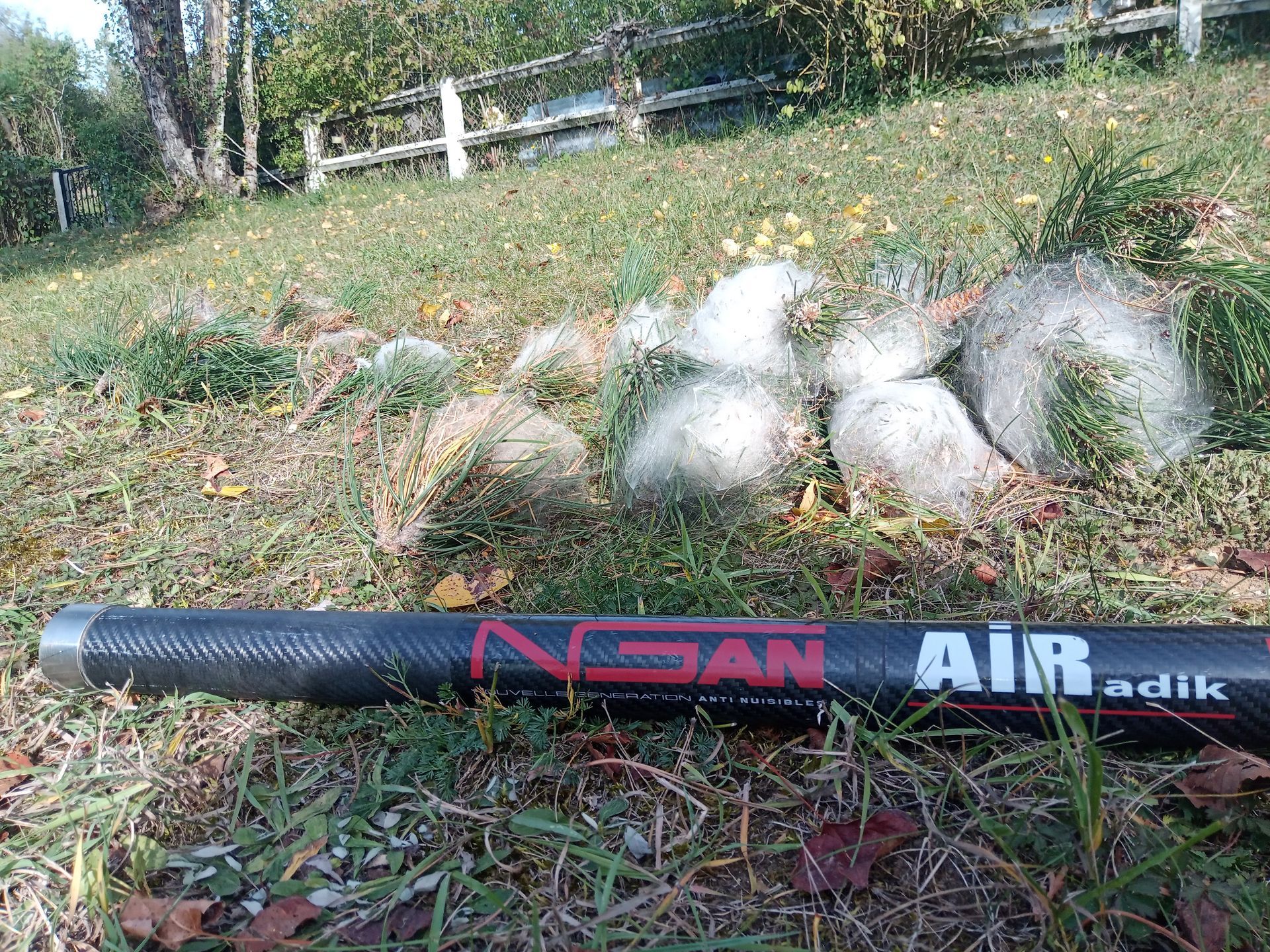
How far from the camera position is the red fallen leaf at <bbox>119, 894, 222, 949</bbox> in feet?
4.09

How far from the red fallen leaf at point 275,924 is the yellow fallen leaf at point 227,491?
4.92 ft

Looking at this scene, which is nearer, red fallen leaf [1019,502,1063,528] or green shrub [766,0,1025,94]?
red fallen leaf [1019,502,1063,528]

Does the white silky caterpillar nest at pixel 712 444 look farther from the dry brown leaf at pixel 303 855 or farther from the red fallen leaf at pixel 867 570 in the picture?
the dry brown leaf at pixel 303 855

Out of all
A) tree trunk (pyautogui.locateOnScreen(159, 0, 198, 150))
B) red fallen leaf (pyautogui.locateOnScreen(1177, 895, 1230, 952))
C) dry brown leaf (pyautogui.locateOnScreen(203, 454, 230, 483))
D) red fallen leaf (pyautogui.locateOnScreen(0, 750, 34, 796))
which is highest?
tree trunk (pyautogui.locateOnScreen(159, 0, 198, 150))

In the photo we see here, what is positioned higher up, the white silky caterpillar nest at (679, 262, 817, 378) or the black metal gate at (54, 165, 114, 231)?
the black metal gate at (54, 165, 114, 231)

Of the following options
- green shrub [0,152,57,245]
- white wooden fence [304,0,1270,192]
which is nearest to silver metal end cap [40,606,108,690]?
white wooden fence [304,0,1270,192]

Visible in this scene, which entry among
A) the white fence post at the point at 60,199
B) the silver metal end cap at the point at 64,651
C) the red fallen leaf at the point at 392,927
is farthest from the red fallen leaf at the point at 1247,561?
the white fence post at the point at 60,199

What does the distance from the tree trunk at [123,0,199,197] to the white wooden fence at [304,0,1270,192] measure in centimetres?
157

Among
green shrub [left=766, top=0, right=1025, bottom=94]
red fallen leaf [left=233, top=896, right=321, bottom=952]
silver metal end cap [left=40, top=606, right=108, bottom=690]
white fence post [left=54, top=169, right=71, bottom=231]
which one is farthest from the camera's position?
white fence post [left=54, top=169, right=71, bottom=231]

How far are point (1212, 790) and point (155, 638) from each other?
195cm

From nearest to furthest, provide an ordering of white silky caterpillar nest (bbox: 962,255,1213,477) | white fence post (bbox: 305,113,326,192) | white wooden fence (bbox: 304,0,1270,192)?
white silky caterpillar nest (bbox: 962,255,1213,477) → white wooden fence (bbox: 304,0,1270,192) → white fence post (bbox: 305,113,326,192)

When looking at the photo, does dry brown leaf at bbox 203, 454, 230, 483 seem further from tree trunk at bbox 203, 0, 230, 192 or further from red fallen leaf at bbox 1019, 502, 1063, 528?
tree trunk at bbox 203, 0, 230, 192

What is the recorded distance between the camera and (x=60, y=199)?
13.8 meters

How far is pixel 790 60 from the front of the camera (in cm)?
727
